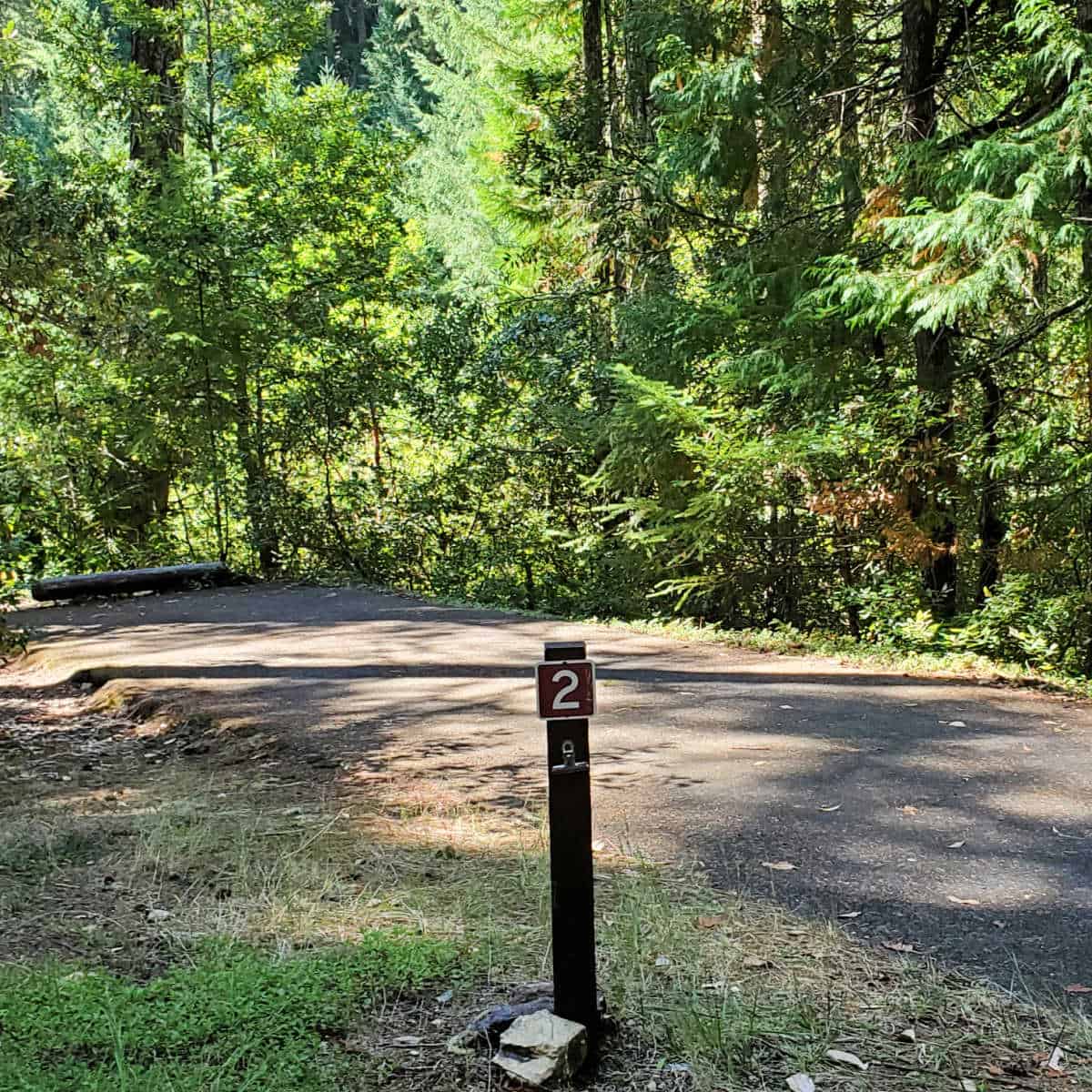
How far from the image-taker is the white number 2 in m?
2.94

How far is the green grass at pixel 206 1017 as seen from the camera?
2.67 meters

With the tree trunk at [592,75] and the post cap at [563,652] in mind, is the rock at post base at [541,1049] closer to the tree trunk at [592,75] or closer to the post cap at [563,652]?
the post cap at [563,652]

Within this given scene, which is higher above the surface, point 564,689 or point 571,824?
point 564,689

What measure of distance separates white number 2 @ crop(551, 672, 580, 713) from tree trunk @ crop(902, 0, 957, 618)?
747cm

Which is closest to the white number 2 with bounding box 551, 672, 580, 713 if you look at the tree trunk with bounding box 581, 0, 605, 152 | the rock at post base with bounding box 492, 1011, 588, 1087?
the rock at post base with bounding box 492, 1011, 588, 1087

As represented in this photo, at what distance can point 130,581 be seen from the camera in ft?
46.4

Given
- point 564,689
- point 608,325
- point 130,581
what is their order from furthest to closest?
1. point 608,325
2. point 130,581
3. point 564,689

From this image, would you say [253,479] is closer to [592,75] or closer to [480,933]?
[592,75]

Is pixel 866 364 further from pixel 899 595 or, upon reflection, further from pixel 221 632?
pixel 221 632

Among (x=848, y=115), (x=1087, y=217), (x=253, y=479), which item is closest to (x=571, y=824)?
(x=1087, y=217)

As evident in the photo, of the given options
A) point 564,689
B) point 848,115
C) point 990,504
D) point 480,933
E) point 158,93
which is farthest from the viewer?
point 158,93

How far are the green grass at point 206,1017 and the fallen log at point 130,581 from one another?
11.2m

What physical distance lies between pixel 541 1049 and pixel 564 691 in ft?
2.99

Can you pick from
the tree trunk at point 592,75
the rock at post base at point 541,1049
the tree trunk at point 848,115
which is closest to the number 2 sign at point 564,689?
the rock at post base at point 541,1049
